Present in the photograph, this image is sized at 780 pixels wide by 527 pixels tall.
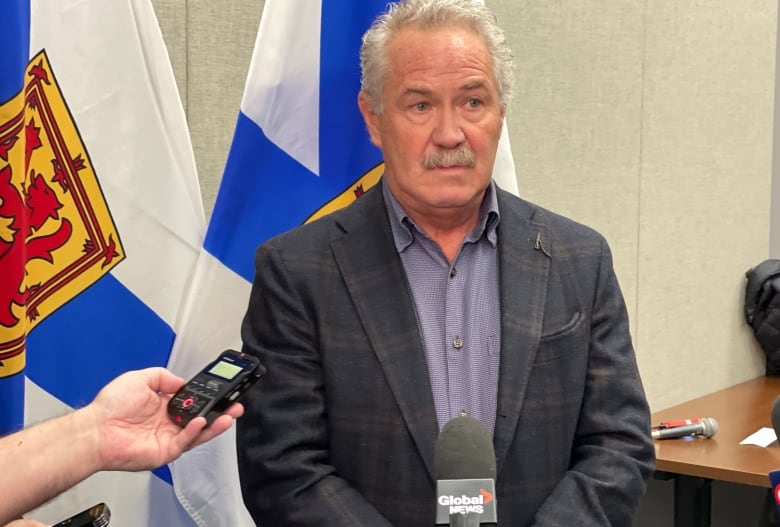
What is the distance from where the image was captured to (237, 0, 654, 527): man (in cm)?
157

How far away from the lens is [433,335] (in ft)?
5.43

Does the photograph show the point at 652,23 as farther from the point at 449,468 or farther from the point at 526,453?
the point at 449,468

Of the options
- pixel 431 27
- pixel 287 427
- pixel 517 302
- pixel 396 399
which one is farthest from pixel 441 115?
pixel 287 427

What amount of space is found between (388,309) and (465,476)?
21.4 inches

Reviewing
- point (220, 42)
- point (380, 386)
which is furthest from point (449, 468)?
point (220, 42)

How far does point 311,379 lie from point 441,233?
0.39 m

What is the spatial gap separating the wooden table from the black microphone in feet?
4.63

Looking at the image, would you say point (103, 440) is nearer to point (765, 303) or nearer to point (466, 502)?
point (466, 502)

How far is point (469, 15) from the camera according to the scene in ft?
5.59

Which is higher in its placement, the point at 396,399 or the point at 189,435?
the point at 396,399

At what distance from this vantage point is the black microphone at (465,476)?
3.29 ft

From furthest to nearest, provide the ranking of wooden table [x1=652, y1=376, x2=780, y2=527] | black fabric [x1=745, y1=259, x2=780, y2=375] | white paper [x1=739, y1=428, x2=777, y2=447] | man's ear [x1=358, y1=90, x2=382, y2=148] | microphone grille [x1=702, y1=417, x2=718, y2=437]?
1. black fabric [x1=745, y1=259, x2=780, y2=375]
2. microphone grille [x1=702, y1=417, x2=718, y2=437]
3. white paper [x1=739, y1=428, x2=777, y2=447]
4. wooden table [x1=652, y1=376, x2=780, y2=527]
5. man's ear [x1=358, y1=90, x2=382, y2=148]

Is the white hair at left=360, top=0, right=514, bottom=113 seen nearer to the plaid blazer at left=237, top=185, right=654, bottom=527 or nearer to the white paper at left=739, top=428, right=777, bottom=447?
the plaid blazer at left=237, top=185, right=654, bottom=527

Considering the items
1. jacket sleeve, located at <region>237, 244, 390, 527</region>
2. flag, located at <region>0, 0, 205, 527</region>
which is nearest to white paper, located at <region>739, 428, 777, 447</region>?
jacket sleeve, located at <region>237, 244, 390, 527</region>
